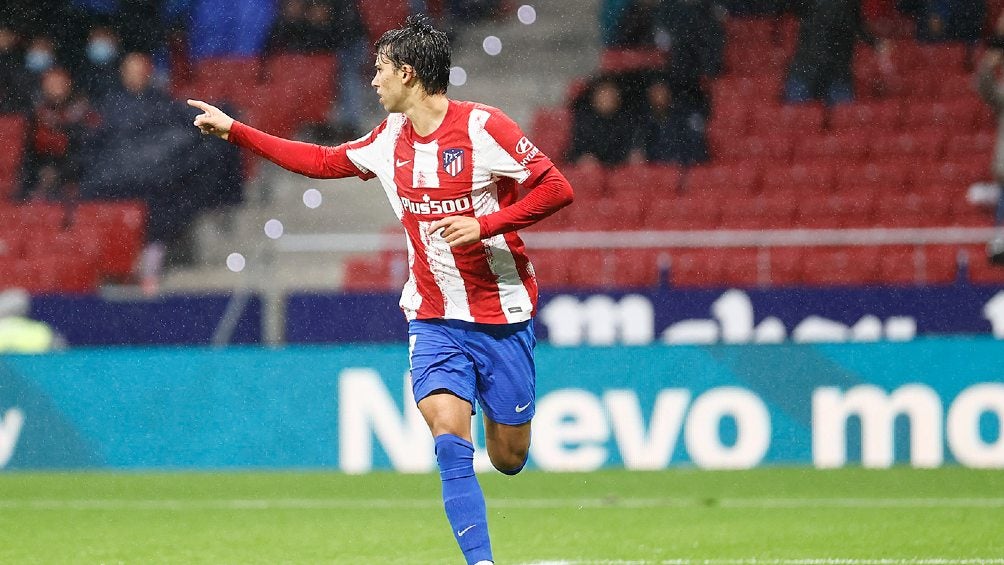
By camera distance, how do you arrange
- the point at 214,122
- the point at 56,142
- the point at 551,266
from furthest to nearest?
the point at 56,142 → the point at 551,266 → the point at 214,122

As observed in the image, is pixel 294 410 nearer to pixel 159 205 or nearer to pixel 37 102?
pixel 159 205

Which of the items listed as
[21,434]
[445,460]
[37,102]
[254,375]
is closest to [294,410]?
[254,375]

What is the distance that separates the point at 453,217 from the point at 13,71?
10.2m

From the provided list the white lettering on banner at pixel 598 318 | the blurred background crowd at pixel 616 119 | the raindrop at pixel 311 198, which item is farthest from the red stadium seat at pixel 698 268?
the raindrop at pixel 311 198

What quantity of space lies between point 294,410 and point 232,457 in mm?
440

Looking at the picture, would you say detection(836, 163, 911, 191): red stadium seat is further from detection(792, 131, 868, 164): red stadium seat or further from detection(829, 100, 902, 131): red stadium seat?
detection(829, 100, 902, 131): red stadium seat

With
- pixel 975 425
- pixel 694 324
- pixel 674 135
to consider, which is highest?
pixel 674 135

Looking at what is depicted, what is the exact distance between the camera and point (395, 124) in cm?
515

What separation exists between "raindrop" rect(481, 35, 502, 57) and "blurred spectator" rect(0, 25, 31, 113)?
14.5ft

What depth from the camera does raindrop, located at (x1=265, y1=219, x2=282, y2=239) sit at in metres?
13.9

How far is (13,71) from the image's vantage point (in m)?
13.8

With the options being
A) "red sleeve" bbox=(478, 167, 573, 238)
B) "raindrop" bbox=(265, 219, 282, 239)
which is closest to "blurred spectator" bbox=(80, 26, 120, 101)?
"raindrop" bbox=(265, 219, 282, 239)

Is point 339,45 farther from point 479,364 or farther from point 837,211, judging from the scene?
point 479,364

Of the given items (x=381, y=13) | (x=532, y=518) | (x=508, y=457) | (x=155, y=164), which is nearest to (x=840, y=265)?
(x=155, y=164)
